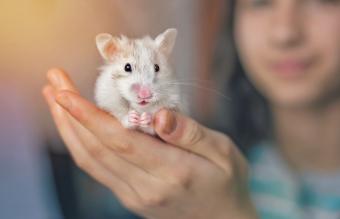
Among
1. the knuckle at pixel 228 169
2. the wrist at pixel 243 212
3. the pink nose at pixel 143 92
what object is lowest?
the wrist at pixel 243 212

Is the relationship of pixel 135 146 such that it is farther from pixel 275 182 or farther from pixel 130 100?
pixel 275 182

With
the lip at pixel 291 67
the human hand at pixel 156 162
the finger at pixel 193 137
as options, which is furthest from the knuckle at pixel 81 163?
the lip at pixel 291 67

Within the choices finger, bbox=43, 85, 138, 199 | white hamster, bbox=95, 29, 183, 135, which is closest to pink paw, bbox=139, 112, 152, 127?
white hamster, bbox=95, 29, 183, 135

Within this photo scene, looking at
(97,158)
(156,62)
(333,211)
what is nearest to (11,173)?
(97,158)

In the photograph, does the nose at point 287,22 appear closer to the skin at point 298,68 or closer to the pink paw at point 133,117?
the skin at point 298,68

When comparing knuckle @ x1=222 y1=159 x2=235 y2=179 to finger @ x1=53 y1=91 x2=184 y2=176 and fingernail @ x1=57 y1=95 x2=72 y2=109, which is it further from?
fingernail @ x1=57 y1=95 x2=72 y2=109

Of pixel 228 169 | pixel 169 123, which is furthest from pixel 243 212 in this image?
pixel 169 123

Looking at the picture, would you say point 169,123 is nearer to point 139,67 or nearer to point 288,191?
point 139,67
